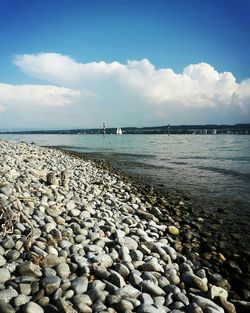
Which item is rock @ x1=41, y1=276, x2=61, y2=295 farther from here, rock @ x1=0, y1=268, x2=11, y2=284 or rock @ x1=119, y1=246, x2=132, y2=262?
rock @ x1=119, y1=246, x2=132, y2=262

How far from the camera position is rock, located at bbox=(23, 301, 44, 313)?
13.2ft

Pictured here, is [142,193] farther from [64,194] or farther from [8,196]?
[8,196]

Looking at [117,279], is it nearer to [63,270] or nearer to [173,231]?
[63,270]

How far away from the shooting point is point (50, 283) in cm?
468

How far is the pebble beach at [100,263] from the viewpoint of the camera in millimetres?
4539

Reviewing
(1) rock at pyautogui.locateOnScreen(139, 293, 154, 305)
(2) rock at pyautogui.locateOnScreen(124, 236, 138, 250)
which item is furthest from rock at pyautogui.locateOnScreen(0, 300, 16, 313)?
(2) rock at pyautogui.locateOnScreen(124, 236, 138, 250)

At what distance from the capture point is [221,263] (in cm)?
717

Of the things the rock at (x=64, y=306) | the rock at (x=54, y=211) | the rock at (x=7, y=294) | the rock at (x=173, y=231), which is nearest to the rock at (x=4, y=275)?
the rock at (x=7, y=294)

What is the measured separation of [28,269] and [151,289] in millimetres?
1930

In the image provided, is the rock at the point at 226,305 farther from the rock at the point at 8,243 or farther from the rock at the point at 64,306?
the rock at the point at 8,243

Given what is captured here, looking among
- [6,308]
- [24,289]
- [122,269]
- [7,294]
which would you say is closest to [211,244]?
[122,269]

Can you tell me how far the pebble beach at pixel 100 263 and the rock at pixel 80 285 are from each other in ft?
0.05

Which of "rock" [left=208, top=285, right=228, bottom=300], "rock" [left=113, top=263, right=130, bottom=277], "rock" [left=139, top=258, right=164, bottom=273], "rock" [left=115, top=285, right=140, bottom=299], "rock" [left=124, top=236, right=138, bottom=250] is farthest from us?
"rock" [left=124, top=236, right=138, bottom=250]

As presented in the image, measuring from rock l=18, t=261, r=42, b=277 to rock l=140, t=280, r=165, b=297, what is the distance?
1636 mm
